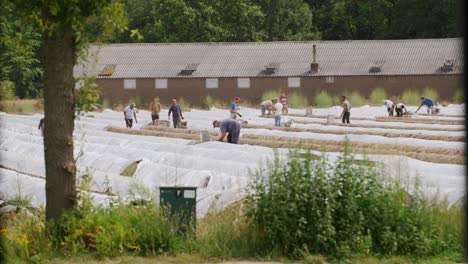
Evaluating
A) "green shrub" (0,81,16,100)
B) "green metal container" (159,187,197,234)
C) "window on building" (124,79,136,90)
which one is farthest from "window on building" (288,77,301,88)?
"green metal container" (159,187,197,234)

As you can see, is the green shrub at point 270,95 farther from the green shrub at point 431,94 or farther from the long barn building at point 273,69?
the green shrub at point 431,94

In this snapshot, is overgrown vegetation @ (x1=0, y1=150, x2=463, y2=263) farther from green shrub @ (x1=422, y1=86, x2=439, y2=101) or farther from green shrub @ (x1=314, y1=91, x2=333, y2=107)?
green shrub @ (x1=314, y1=91, x2=333, y2=107)

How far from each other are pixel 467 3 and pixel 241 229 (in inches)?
319

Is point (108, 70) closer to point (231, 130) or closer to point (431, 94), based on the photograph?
point (431, 94)

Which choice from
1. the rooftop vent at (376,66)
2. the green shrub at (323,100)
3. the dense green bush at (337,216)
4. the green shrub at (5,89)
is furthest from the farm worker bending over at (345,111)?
the dense green bush at (337,216)

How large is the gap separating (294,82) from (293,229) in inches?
2172

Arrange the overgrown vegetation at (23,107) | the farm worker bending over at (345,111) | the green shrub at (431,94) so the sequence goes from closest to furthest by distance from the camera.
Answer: the farm worker bending over at (345,111) → the overgrown vegetation at (23,107) → the green shrub at (431,94)

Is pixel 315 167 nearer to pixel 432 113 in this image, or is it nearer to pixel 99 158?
pixel 99 158

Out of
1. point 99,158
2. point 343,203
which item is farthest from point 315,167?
point 99,158

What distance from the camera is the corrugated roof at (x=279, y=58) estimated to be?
66188mm

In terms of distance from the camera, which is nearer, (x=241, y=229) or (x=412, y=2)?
(x=241, y=229)

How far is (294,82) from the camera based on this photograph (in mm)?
66875

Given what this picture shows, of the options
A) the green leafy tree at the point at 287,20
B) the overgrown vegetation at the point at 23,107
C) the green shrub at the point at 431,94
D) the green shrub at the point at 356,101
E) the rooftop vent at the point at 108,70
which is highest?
the green leafy tree at the point at 287,20

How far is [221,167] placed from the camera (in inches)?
835
